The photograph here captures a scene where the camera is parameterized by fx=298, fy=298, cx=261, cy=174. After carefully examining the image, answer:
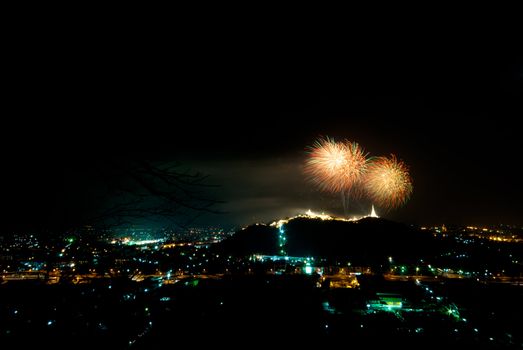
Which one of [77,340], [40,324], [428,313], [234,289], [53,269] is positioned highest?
[53,269]

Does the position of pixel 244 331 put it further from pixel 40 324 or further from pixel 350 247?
pixel 350 247

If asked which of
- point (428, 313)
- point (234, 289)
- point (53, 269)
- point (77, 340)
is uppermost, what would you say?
point (53, 269)

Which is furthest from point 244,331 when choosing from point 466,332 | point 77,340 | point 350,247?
point 350,247

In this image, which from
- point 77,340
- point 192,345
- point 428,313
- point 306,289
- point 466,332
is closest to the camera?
point 77,340

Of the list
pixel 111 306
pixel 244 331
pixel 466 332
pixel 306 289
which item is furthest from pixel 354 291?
pixel 111 306

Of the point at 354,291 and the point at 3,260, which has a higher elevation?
the point at 3,260

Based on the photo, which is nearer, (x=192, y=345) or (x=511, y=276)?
(x=192, y=345)

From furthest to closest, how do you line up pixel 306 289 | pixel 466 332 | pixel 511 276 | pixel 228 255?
pixel 228 255, pixel 511 276, pixel 306 289, pixel 466 332

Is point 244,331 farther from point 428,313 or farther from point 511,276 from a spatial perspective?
point 511,276

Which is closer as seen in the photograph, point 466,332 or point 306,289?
point 466,332
